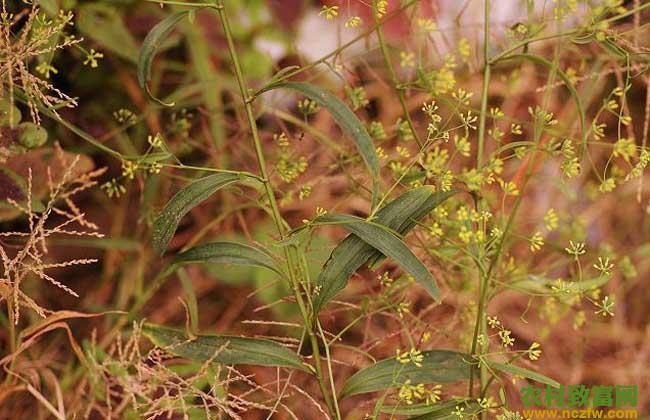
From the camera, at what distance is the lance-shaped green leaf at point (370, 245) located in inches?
29.3

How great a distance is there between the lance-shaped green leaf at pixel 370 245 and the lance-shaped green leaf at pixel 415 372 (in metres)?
0.09

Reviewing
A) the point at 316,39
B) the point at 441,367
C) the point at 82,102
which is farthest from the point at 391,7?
the point at 441,367

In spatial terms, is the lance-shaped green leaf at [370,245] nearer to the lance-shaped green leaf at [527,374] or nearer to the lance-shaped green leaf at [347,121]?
the lance-shaped green leaf at [347,121]

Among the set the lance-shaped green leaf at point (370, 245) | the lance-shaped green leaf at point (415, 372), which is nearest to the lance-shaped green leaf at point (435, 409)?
the lance-shaped green leaf at point (415, 372)

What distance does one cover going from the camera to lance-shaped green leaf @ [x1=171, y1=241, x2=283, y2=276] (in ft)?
2.53

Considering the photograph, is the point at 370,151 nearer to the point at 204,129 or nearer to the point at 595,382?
the point at 204,129

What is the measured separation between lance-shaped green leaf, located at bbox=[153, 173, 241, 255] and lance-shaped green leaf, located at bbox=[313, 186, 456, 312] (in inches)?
4.5

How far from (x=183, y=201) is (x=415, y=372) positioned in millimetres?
270

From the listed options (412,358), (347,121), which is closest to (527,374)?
(412,358)

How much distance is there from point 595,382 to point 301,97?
0.66 meters

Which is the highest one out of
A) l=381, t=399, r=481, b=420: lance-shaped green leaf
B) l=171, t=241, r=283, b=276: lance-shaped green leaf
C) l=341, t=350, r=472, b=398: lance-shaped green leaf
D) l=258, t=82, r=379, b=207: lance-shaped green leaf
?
l=258, t=82, r=379, b=207: lance-shaped green leaf

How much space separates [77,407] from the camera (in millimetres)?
904

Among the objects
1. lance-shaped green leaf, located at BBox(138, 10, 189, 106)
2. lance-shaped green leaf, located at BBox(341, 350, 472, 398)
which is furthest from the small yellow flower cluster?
lance-shaped green leaf, located at BBox(138, 10, 189, 106)

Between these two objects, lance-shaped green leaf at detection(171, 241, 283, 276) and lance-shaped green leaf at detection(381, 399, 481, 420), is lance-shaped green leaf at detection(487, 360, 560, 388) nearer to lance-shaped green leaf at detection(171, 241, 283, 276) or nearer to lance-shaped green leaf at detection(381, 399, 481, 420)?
lance-shaped green leaf at detection(381, 399, 481, 420)
